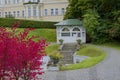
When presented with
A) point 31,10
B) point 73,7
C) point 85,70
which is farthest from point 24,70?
point 31,10

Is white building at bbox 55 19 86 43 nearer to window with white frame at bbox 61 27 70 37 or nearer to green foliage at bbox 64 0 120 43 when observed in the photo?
window with white frame at bbox 61 27 70 37

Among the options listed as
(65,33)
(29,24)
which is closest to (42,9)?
(29,24)

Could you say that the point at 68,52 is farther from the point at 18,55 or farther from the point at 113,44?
the point at 18,55

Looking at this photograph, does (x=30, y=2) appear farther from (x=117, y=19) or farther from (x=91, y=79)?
(x=91, y=79)

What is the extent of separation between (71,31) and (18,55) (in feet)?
109

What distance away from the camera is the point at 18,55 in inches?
461

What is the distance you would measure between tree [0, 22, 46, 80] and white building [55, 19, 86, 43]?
103ft

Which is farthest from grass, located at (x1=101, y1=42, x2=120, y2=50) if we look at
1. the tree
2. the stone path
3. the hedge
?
the tree

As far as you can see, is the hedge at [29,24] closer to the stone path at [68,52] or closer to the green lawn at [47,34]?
the green lawn at [47,34]

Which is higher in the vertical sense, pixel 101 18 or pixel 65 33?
pixel 101 18

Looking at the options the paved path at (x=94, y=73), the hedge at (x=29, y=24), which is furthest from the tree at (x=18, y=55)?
the hedge at (x=29, y=24)

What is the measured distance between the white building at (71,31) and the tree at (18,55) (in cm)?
3151

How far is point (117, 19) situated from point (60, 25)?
756 centimetres

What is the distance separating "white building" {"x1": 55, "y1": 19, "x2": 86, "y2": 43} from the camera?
145 feet
